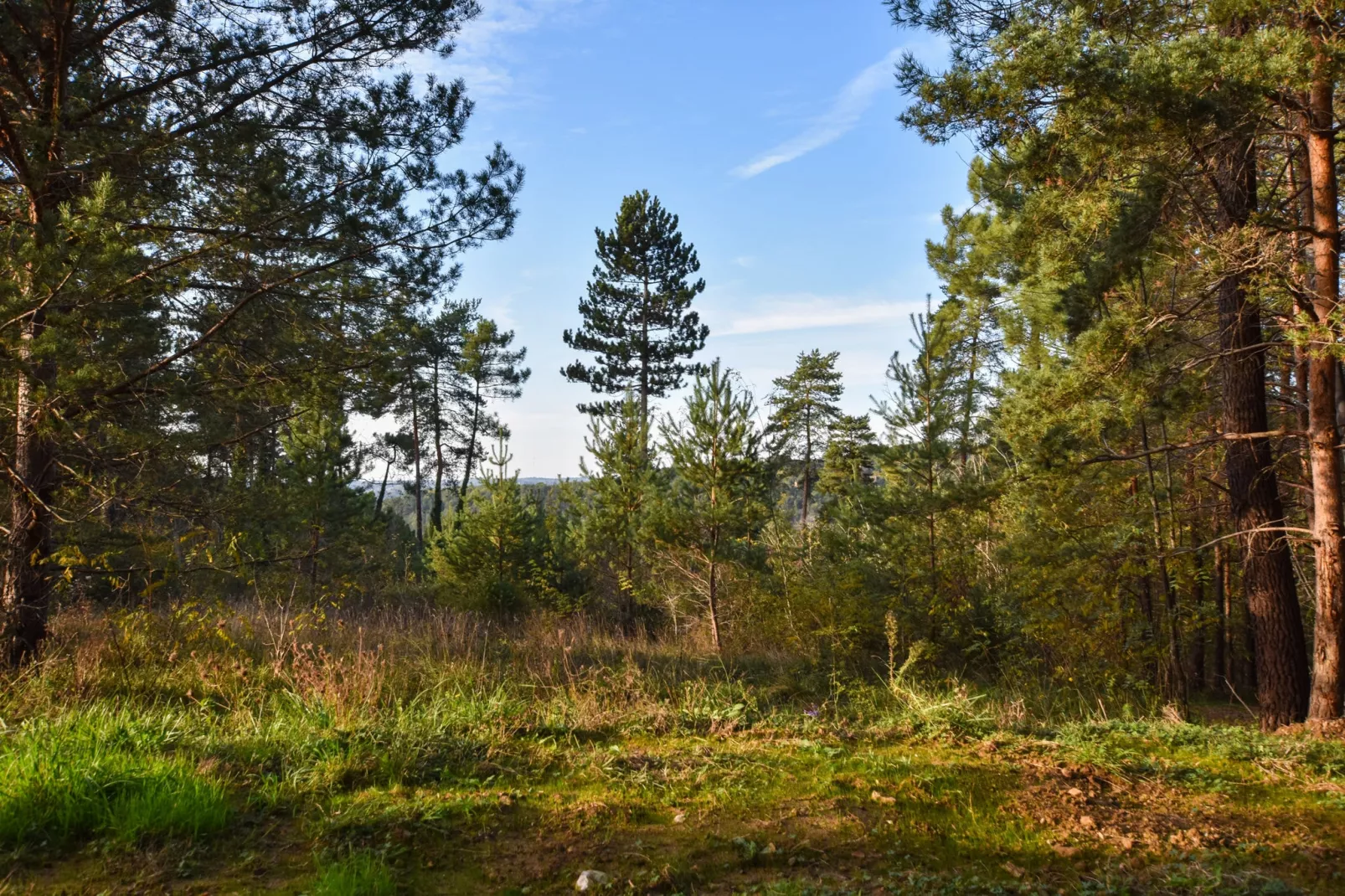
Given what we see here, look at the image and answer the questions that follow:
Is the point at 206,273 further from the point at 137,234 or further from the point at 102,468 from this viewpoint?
the point at 102,468

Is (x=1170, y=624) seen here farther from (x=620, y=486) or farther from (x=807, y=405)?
(x=807, y=405)

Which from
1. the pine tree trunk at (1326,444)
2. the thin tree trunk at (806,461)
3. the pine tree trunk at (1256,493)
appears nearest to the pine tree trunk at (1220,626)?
the pine tree trunk at (1256,493)

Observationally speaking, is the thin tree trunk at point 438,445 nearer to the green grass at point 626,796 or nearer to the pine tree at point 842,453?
the pine tree at point 842,453

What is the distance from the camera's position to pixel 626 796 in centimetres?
387

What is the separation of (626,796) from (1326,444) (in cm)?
636

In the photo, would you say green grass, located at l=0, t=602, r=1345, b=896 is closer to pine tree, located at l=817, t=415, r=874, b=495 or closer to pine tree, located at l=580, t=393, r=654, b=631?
pine tree, located at l=580, t=393, r=654, b=631

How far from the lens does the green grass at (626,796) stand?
9.98ft

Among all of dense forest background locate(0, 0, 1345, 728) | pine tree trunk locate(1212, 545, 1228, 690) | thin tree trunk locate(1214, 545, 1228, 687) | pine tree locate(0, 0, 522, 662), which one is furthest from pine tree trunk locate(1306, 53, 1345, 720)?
pine tree locate(0, 0, 522, 662)

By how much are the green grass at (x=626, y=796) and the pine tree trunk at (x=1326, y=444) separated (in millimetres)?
1286

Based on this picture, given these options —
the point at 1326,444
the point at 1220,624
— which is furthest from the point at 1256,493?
the point at 1220,624

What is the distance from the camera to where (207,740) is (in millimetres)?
4297

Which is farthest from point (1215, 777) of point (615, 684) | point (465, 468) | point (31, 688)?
point (465, 468)

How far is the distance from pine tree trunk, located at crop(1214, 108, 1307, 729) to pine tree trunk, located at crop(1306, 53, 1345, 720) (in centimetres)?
70

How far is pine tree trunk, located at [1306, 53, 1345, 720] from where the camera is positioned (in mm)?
6051
